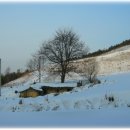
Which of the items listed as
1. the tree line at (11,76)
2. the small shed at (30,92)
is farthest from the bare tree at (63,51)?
the tree line at (11,76)

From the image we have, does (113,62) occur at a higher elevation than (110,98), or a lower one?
higher

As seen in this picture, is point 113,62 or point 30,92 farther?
point 113,62

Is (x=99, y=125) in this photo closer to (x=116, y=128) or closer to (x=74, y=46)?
(x=116, y=128)

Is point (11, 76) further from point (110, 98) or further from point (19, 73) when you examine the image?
point (110, 98)

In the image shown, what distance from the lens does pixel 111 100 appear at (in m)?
16.1

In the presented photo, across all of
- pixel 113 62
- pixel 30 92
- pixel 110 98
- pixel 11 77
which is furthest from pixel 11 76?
pixel 110 98

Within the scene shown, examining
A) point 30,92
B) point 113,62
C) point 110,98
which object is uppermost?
point 113,62

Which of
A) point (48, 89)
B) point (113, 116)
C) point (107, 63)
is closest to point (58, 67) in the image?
point (48, 89)

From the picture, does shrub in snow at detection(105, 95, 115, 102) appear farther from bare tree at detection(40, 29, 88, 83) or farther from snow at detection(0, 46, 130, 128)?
bare tree at detection(40, 29, 88, 83)

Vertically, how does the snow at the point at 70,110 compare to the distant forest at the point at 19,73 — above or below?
below

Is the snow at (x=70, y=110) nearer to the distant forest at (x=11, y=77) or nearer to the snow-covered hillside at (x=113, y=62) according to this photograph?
the snow-covered hillside at (x=113, y=62)

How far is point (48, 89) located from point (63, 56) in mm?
10375

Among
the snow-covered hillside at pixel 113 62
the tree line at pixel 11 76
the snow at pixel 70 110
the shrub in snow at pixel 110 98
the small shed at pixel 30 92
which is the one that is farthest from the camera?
the tree line at pixel 11 76

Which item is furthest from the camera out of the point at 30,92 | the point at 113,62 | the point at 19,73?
the point at 19,73
